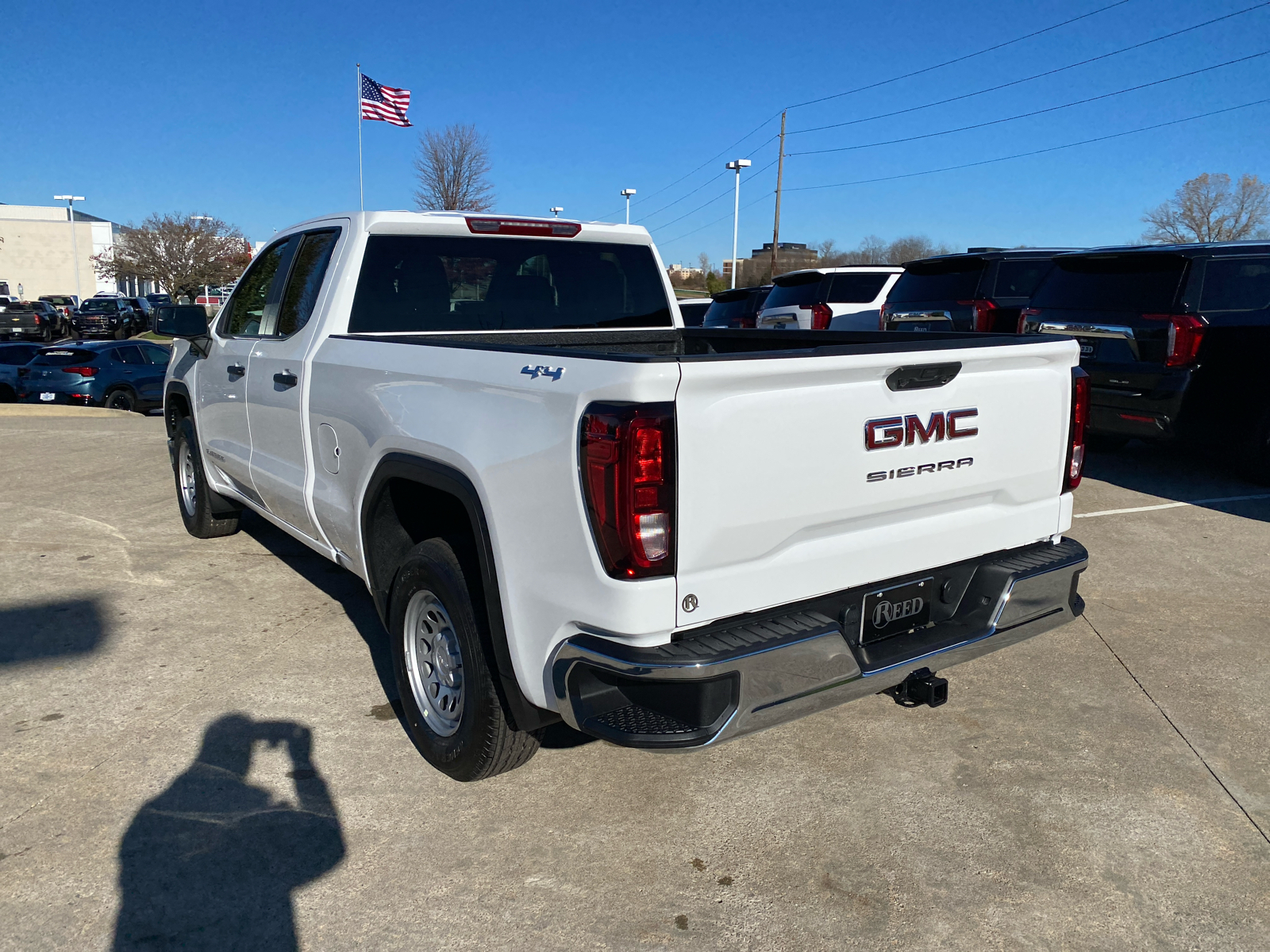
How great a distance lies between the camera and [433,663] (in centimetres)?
344

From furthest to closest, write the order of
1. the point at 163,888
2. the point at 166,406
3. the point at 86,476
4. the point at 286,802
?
1. the point at 86,476
2. the point at 166,406
3. the point at 286,802
4. the point at 163,888

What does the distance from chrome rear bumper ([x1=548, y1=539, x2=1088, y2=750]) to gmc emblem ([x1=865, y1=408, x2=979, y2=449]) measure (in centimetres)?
45

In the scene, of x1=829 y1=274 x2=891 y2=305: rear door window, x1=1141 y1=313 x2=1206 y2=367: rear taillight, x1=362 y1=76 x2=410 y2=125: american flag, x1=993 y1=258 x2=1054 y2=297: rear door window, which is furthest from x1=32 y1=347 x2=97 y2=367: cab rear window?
x1=1141 y1=313 x2=1206 y2=367: rear taillight

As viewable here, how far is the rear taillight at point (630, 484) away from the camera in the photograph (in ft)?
7.83

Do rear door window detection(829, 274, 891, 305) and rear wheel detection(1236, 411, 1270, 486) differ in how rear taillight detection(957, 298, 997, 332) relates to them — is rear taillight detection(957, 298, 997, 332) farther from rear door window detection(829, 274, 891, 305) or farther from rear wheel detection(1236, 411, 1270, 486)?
rear door window detection(829, 274, 891, 305)

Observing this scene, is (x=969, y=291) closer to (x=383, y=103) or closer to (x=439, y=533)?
(x=439, y=533)

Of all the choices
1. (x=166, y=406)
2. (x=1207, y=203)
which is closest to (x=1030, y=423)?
(x=166, y=406)

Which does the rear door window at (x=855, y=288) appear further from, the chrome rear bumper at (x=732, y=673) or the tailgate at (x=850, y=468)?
the chrome rear bumper at (x=732, y=673)

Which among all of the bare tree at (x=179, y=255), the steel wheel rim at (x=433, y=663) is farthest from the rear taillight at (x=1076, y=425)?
the bare tree at (x=179, y=255)

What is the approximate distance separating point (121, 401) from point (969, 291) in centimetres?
1562

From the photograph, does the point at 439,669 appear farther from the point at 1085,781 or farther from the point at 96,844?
the point at 1085,781

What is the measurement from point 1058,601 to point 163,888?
3.03 m

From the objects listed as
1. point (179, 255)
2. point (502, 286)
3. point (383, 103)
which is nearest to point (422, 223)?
point (502, 286)

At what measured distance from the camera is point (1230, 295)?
7.78 meters
